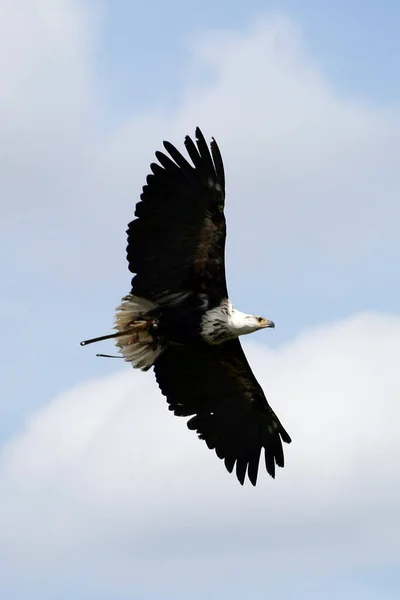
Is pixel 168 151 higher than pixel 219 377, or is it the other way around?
pixel 168 151

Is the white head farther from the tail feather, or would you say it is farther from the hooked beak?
the tail feather

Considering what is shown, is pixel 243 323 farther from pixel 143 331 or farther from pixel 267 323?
pixel 143 331

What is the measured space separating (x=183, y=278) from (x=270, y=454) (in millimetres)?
3491

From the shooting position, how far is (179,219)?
832 inches

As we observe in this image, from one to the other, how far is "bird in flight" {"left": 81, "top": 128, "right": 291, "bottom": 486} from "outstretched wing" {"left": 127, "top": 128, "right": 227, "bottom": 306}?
1 cm

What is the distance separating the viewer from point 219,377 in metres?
23.2

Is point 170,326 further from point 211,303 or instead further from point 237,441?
point 237,441

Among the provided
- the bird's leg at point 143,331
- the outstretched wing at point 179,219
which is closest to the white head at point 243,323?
the outstretched wing at point 179,219

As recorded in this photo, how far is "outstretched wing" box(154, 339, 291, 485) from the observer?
2297cm

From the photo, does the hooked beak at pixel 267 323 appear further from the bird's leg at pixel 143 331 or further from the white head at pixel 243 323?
the bird's leg at pixel 143 331

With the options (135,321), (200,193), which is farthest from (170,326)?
(200,193)

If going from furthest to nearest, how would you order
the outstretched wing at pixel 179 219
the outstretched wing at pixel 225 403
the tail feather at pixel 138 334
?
the outstretched wing at pixel 225 403
the tail feather at pixel 138 334
the outstretched wing at pixel 179 219

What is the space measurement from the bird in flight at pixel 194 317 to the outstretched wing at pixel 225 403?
0.05 feet

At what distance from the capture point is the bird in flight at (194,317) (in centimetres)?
2100
